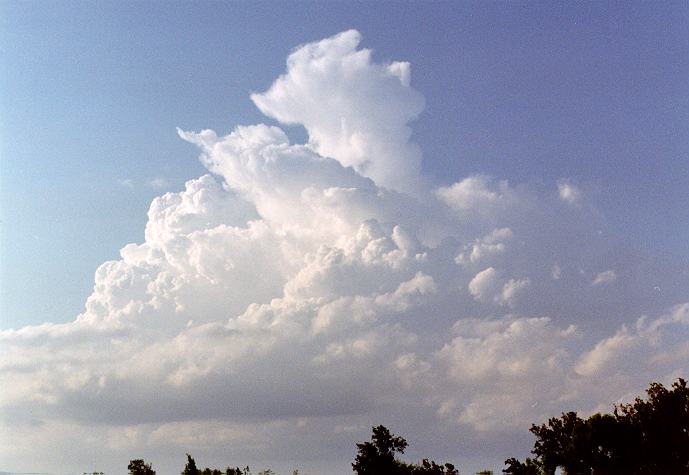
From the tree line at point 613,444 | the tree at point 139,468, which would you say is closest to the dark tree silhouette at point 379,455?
the tree line at point 613,444

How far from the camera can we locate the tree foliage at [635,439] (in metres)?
58.4

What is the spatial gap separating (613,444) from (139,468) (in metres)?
44.3

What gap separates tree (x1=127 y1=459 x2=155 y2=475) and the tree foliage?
127 feet

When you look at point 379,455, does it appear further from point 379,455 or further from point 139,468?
point 139,468

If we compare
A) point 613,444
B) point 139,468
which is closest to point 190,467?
point 139,468

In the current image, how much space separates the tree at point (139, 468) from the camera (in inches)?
2872

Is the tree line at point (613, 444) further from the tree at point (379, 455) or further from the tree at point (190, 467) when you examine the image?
the tree at point (190, 467)

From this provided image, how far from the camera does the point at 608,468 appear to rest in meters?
60.5

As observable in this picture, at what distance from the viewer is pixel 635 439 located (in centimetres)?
6031

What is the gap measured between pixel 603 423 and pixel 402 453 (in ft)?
54.9

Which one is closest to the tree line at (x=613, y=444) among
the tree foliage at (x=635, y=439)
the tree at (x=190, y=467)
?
the tree foliage at (x=635, y=439)

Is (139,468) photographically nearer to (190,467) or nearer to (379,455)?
(190,467)

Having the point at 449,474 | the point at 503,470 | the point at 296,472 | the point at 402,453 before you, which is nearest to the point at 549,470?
the point at 503,470

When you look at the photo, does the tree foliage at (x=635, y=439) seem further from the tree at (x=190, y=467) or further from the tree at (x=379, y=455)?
the tree at (x=190, y=467)
